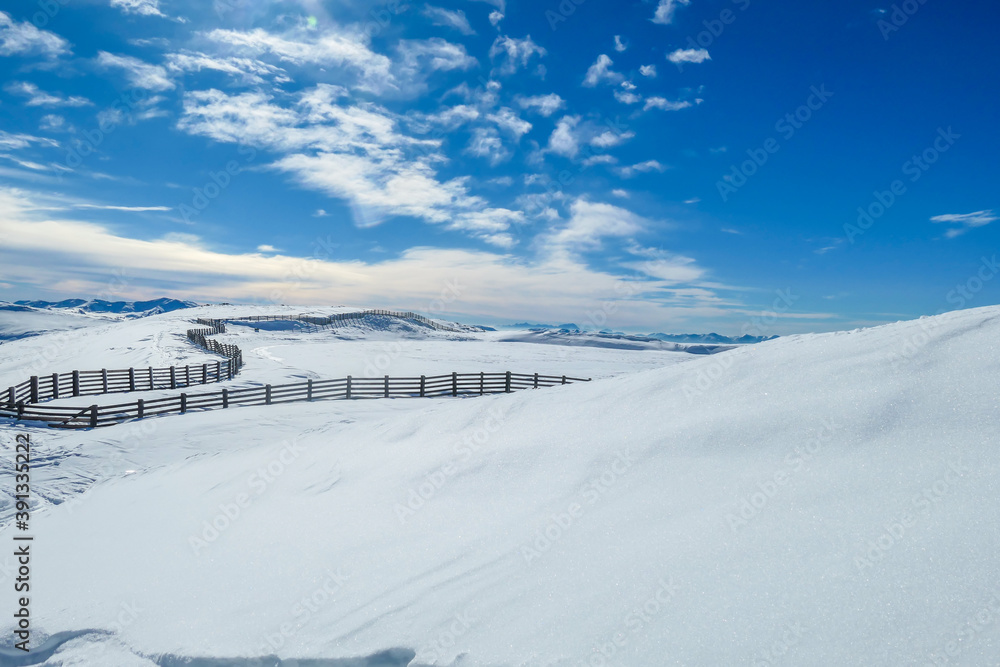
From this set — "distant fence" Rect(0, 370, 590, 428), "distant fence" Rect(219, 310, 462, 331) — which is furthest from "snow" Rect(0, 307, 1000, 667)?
"distant fence" Rect(219, 310, 462, 331)

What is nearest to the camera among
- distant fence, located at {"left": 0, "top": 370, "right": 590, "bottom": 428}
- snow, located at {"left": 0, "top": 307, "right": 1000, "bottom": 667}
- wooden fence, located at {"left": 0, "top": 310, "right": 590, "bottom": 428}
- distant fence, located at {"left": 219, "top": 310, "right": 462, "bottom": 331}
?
snow, located at {"left": 0, "top": 307, "right": 1000, "bottom": 667}

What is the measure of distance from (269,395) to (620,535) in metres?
19.1

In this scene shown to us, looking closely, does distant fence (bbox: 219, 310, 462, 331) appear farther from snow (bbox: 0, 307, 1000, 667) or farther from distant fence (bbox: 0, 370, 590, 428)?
snow (bbox: 0, 307, 1000, 667)

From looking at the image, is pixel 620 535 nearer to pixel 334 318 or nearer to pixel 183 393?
pixel 183 393

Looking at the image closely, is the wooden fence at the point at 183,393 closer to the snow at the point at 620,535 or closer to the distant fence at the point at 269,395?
the distant fence at the point at 269,395

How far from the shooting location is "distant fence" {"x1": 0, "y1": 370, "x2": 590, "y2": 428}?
53.4 ft

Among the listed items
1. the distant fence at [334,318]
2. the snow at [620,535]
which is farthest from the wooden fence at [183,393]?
the distant fence at [334,318]

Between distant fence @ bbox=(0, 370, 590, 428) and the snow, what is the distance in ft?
26.7

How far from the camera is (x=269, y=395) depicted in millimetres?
20547

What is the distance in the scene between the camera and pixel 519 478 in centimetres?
709

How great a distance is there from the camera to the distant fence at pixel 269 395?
1628cm

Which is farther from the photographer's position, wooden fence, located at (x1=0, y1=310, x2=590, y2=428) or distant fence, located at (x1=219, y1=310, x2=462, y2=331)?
distant fence, located at (x1=219, y1=310, x2=462, y2=331)

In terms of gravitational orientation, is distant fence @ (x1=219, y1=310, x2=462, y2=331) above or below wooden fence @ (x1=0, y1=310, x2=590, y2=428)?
above

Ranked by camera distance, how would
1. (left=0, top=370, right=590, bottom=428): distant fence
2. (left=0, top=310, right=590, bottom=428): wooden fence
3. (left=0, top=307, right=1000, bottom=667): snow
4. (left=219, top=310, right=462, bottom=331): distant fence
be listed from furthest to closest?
1. (left=219, top=310, right=462, bottom=331): distant fence
2. (left=0, top=310, right=590, bottom=428): wooden fence
3. (left=0, top=370, right=590, bottom=428): distant fence
4. (left=0, top=307, right=1000, bottom=667): snow
